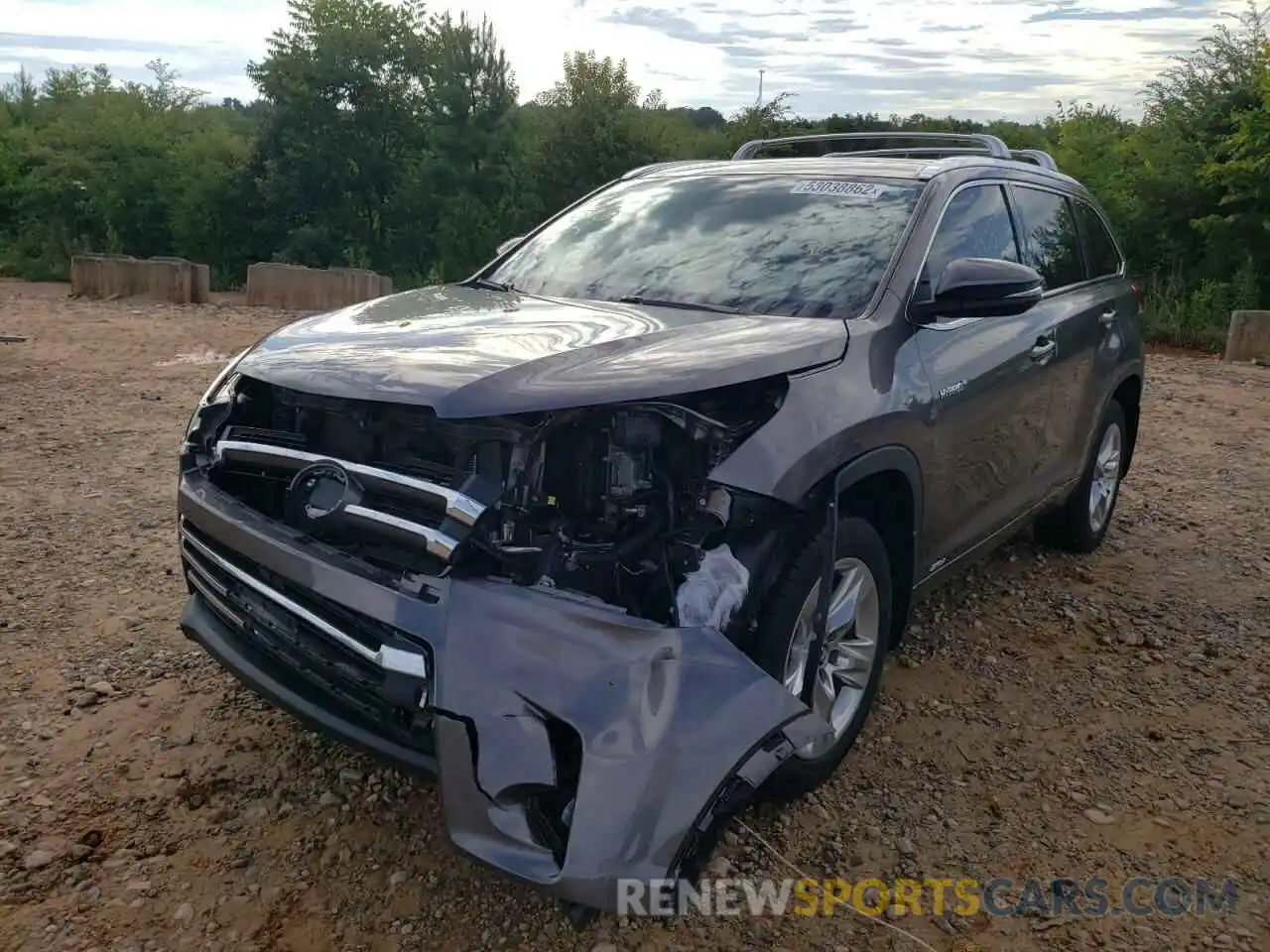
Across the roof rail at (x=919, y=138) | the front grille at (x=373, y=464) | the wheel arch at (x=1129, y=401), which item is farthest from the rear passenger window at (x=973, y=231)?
the front grille at (x=373, y=464)

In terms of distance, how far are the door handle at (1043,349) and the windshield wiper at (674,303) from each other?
1336 mm

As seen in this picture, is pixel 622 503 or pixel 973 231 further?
pixel 973 231

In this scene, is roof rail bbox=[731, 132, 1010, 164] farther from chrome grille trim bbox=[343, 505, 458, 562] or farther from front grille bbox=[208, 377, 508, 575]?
chrome grille trim bbox=[343, 505, 458, 562]

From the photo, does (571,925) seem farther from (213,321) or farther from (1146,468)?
(213,321)

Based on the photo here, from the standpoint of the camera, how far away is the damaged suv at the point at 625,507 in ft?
6.88

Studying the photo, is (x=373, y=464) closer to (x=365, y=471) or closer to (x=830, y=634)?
(x=365, y=471)

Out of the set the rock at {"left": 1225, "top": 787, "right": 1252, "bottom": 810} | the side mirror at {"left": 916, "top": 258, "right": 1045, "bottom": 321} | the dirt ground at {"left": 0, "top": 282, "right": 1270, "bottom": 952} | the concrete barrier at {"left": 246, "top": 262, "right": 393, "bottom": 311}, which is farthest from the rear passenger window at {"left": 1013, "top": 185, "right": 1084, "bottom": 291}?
the concrete barrier at {"left": 246, "top": 262, "right": 393, "bottom": 311}

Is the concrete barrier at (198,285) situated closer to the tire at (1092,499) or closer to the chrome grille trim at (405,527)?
the tire at (1092,499)

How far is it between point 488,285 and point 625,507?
184 cm

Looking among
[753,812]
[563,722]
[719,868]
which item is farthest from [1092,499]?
[563,722]

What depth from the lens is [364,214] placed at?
A: 80.0ft

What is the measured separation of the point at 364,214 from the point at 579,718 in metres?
24.1

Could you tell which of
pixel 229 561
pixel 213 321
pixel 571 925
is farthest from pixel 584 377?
pixel 213 321

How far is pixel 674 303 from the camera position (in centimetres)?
333
